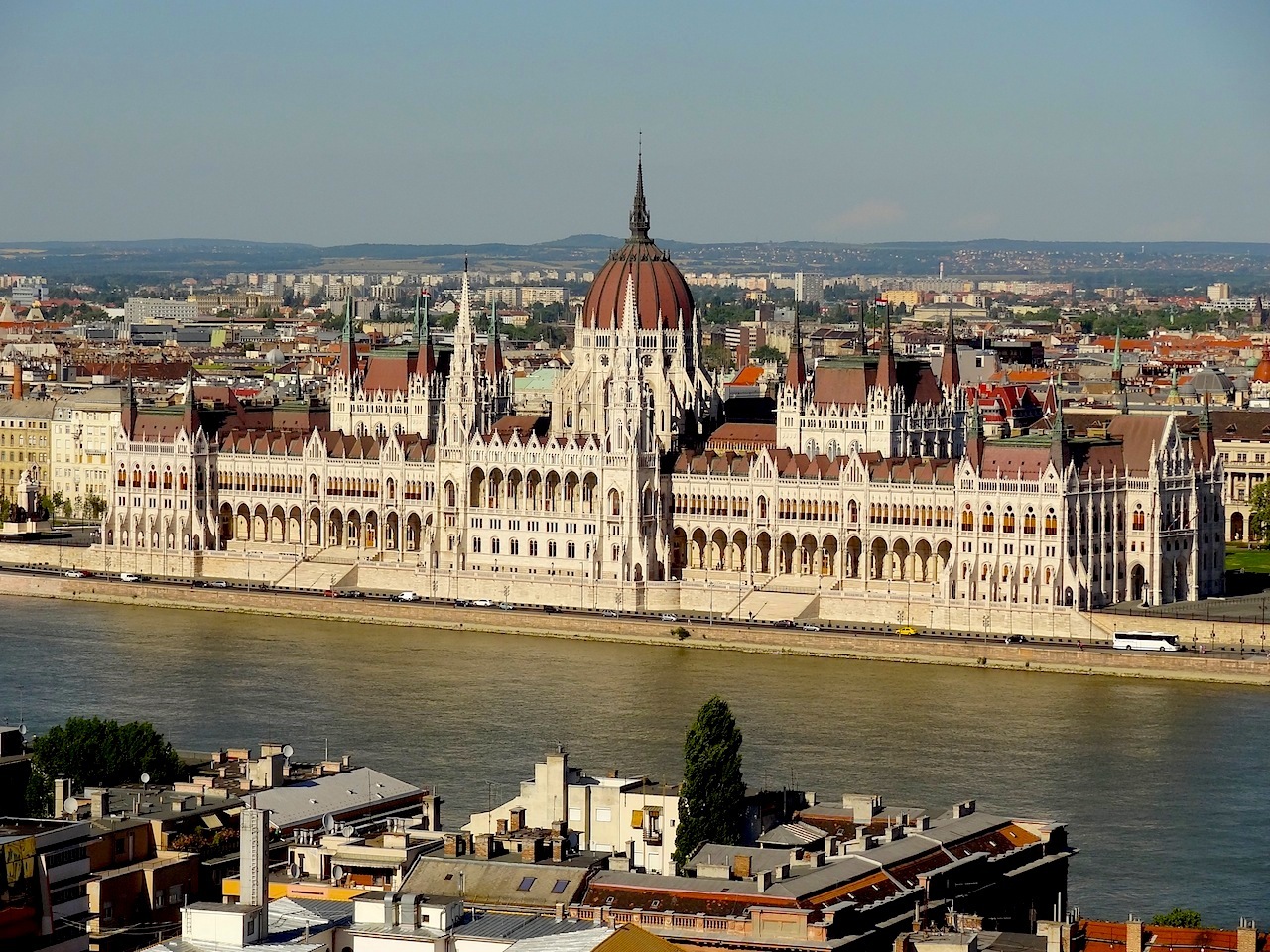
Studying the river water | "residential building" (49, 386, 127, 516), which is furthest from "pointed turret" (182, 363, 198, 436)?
the river water

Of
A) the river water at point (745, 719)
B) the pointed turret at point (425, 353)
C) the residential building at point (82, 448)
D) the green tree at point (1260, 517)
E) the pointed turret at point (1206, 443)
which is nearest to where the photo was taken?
the river water at point (745, 719)

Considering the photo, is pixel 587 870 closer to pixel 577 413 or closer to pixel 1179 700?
pixel 1179 700

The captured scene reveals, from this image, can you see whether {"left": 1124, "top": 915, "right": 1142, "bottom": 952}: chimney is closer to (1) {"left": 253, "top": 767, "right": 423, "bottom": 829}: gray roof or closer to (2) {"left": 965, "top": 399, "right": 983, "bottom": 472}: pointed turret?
(1) {"left": 253, "top": 767, "right": 423, "bottom": 829}: gray roof

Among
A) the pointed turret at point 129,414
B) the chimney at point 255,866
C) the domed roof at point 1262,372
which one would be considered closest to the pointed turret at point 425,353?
the pointed turret at point 129,414

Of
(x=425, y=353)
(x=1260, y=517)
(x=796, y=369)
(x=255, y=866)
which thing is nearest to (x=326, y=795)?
(x=255, y=866)

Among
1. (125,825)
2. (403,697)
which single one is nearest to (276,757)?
(125,825)

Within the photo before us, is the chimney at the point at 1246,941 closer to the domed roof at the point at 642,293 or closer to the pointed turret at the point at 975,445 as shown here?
the pointed turret at the point at 975,445
